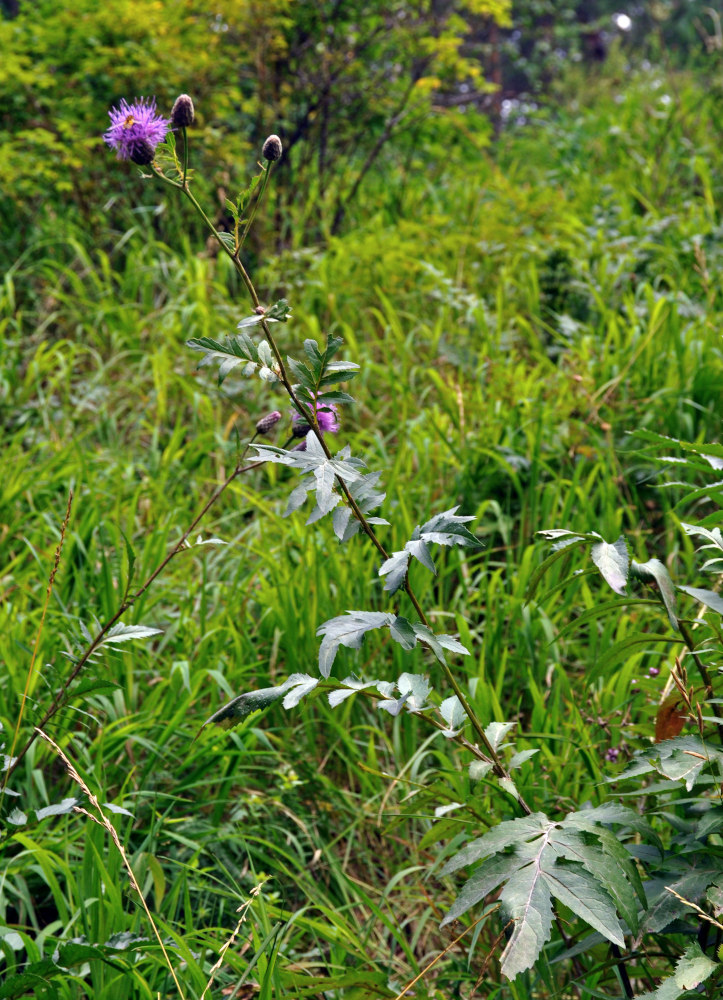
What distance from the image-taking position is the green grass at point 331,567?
1.50 metres

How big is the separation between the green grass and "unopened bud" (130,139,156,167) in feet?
2.39

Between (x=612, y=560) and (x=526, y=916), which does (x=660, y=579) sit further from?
(x=526, y=916)

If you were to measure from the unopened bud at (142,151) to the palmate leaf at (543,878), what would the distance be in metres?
0.99

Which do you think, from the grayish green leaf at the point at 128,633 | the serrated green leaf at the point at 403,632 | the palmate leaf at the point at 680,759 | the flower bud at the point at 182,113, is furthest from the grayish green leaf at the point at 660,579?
the flower bud at the point at 182,113

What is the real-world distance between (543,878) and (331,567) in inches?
52.5

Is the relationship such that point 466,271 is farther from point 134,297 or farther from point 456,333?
point 134,297

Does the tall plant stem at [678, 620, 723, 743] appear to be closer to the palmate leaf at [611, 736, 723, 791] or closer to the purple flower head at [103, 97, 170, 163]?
the palmate leaf at [611, 736, 723, 791]

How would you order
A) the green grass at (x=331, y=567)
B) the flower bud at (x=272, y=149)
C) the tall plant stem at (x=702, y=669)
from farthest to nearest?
the green grass at (x=331, y=567)
the flower bud at (x=272, y=149)
the tall plant stem at (x=702, y=669)

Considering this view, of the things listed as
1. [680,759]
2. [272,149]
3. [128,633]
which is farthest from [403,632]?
[272,149]

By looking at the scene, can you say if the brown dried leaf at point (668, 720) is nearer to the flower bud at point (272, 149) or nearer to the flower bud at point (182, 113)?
the flower bud at point (272, 149)

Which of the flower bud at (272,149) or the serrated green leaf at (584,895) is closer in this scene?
the serrated green leaf at (584,895)

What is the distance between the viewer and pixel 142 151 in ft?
3.96

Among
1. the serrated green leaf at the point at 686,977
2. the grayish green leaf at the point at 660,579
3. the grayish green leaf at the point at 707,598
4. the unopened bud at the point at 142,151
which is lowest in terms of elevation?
the serrated green leaf at the point at 686,977

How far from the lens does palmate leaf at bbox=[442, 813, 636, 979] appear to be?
833 mm
